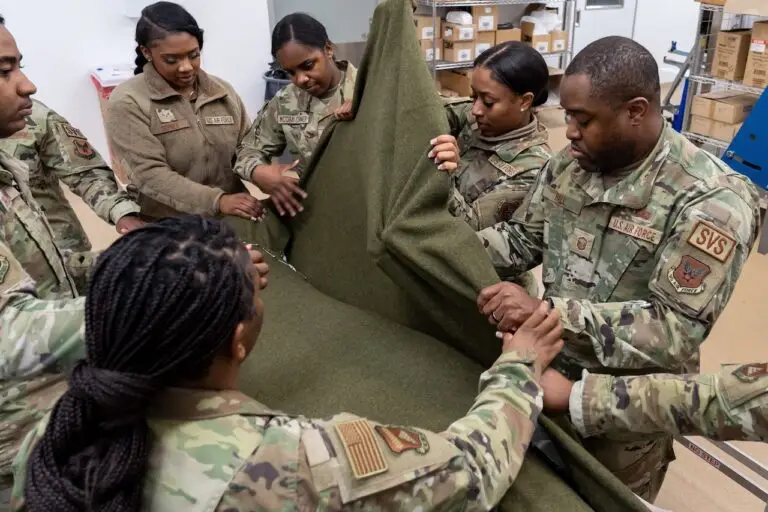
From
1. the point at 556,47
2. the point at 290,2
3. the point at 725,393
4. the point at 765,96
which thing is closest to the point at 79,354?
the point at 725,393

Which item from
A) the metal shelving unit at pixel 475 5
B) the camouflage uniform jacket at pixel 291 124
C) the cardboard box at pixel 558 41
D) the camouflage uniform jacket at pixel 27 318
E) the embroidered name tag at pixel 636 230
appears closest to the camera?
the camouflage uniform jacket at pixel 27 318

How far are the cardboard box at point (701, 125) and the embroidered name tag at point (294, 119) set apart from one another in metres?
3.30

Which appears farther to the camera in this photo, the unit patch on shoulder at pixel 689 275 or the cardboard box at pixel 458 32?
the cardboard box at pixel 458 32

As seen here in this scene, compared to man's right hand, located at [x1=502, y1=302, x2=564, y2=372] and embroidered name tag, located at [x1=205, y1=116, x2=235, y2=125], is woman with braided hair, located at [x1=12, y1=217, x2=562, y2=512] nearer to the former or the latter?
man's right hand, located at [x1=502, y1=302, x2=564, y2=372]

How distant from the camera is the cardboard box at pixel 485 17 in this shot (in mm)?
5547

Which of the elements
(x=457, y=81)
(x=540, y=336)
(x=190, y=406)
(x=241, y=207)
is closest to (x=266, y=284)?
(x=190, y=406)

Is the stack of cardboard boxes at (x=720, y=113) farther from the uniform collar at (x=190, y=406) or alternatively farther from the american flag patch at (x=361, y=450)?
the uniform collar at (x=190, y=406)

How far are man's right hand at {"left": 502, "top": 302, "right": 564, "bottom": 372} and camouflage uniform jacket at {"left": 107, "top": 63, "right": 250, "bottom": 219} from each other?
123 cm

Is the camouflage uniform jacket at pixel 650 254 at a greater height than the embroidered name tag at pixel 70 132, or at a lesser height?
lesser

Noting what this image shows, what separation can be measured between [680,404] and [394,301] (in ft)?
2.44

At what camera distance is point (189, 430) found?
852 millimetres

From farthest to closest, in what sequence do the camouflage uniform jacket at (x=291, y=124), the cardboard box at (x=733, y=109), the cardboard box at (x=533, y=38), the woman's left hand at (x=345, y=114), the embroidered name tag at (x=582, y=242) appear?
1. the cardboard box at (x=533, y=38)
2. the cardboard box at (x=733, y=109)
3. the camouflage uniform jacket at (x=291, y=124)
4. the woman's left hand at (x=345, y=114)
5. the embroidered name tag at (x=582, y=242)

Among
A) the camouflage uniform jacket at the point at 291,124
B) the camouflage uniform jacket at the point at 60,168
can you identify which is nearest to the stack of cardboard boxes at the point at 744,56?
the camouflage uniform jacket at the point at 291,124

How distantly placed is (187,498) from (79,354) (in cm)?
43
